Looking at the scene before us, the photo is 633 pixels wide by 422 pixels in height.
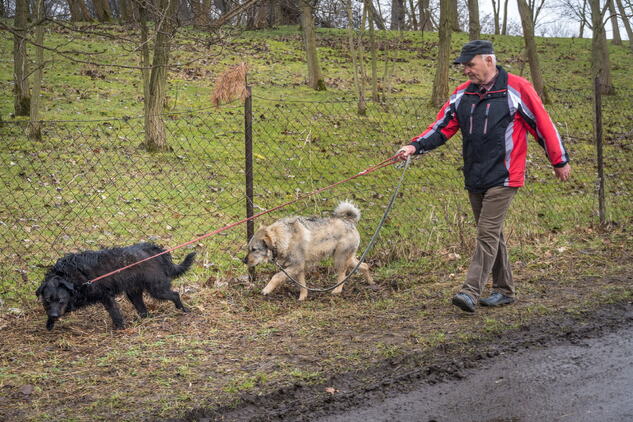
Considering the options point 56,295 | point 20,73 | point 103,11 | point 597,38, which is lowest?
point 56,295

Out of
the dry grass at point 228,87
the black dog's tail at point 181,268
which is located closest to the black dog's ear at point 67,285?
the black dog's tail at point 181,268

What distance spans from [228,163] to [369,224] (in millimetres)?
3809

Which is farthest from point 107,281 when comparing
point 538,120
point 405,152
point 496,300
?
point 538,120

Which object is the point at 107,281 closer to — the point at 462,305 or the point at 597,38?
the point at 462,305

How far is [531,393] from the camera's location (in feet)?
13.0

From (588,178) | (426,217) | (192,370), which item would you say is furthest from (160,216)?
(588,178)

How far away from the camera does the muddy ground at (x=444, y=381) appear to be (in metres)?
3.74

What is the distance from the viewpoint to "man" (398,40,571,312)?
530cm

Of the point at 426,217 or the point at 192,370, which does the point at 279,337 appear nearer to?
the point at 192,370

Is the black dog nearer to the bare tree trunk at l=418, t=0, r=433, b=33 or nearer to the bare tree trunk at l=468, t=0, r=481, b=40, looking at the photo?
the bare tree trunk at l=468, t=0, r=481, b=40

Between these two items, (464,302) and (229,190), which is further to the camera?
(229,190)

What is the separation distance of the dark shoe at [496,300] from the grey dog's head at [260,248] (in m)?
2.28

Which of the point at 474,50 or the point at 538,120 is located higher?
the point at 474,50

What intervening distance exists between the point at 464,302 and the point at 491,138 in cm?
149
